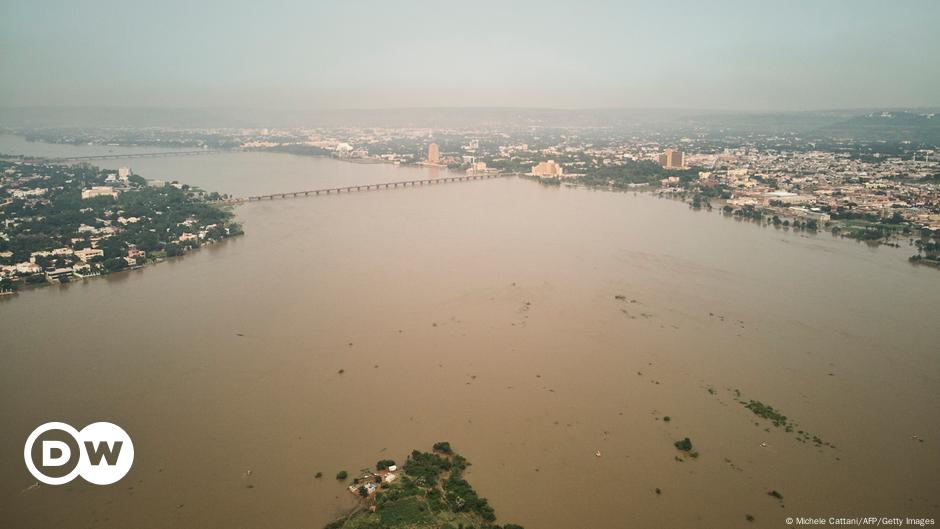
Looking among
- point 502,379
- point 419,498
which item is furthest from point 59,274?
point 419,498

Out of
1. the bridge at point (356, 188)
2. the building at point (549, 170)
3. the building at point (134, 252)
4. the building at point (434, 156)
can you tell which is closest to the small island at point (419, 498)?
the building at point (134, 252)

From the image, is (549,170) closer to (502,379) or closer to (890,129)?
(502,379)

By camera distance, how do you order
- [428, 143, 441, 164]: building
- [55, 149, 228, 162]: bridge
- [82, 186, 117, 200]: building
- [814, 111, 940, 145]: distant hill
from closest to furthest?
[82, 186, 117, 200]: building < [55, 149, 228, 162]: bridge < [428, 143, 441, 164]: building < [814, 111, 940, 145]: distant hill

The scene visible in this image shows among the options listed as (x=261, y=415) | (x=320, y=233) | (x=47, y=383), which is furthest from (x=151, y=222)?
(x=261, y=415)

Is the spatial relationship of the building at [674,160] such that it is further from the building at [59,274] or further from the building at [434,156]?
the building at [59,274]

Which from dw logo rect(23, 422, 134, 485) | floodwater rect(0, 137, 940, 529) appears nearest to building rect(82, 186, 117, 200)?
floodwater rect(0, 137, 940, 529)

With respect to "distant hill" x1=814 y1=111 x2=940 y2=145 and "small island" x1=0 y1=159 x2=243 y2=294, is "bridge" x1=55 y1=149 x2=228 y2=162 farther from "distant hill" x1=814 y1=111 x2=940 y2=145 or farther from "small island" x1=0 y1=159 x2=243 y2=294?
"distant hill" x1=814 y1=111 x2=940 y2=145
